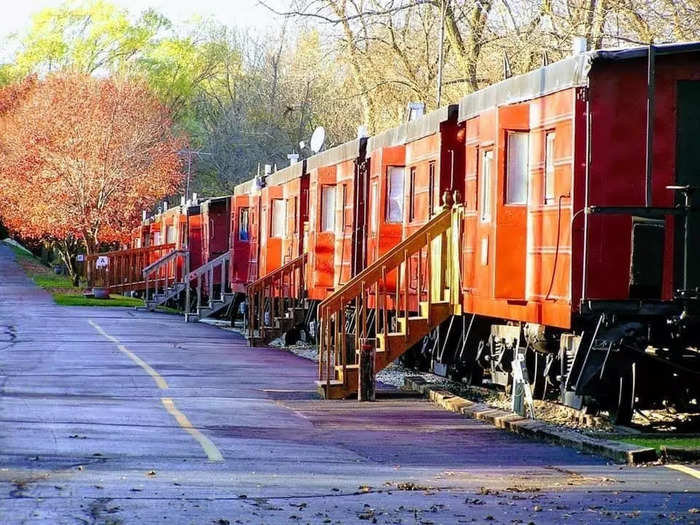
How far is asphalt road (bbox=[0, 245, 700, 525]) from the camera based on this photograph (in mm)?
9430

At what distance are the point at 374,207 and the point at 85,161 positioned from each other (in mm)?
38851

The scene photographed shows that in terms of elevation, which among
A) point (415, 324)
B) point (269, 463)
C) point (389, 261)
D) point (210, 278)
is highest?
point (389, 261)

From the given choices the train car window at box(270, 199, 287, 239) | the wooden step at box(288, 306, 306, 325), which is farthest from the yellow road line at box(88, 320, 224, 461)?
the train car window at box(270, 199, 287, 239)

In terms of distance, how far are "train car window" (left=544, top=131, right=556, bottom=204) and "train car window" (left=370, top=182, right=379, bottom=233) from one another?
8.69 meters

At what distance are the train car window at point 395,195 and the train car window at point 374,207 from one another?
490 mm

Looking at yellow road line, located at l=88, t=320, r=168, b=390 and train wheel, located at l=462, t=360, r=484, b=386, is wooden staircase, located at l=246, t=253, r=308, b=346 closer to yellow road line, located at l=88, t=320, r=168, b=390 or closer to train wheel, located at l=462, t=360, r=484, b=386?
yellow road line, located at l=88, t=320, r=168, b=390

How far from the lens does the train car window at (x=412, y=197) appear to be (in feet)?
75.2

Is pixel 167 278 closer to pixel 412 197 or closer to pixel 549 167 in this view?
pixel 412 197

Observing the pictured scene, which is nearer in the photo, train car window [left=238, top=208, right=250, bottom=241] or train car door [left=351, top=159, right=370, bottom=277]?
train car door [left=351, top=159, right=370, bottom=277]

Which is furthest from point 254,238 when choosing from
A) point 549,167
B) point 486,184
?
point 549,167

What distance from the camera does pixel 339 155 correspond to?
2898cm

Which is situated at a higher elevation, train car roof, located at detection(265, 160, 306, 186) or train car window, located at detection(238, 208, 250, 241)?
train car roof, located at detection(265, 160, 306, 186)

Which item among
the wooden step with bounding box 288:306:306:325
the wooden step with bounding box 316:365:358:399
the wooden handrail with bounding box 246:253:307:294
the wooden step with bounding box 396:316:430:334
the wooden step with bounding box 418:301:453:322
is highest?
the wooden handrail with bounding box 246:253:307:294

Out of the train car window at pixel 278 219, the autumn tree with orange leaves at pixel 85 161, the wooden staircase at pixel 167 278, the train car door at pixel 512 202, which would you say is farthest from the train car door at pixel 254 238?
the train car door at pixel 512 202
